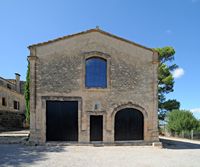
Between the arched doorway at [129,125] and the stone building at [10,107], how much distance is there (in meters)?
16.8

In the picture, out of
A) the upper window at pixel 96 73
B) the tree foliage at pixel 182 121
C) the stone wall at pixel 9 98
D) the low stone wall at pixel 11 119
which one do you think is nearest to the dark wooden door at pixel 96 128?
the upper window at pixel 96 73

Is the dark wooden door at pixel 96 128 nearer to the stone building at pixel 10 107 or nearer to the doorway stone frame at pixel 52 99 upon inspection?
the doorway stone frame at pixel 52 99

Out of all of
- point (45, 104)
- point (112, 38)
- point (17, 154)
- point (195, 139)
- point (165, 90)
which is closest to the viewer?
point (17, 154)

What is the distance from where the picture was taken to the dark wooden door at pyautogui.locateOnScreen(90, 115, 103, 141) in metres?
15.7

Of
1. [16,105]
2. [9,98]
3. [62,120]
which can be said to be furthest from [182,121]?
[16,105]

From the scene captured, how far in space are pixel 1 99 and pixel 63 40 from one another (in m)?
16.0

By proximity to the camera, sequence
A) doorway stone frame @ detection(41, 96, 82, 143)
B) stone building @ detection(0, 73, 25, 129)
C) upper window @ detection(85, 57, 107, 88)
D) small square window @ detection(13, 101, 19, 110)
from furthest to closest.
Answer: small square window @ detection(13, 101, 19, 110)
stone building @ detection(0, 73, 25, 129)
upper window @ detection(85, 57, 107, 88)
doorway stone frame @ detection(41, 96, 82, 143)

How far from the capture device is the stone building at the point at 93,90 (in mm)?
15555

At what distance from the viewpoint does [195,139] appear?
23.2 metres

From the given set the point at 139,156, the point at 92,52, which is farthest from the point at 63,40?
the point at 139,156

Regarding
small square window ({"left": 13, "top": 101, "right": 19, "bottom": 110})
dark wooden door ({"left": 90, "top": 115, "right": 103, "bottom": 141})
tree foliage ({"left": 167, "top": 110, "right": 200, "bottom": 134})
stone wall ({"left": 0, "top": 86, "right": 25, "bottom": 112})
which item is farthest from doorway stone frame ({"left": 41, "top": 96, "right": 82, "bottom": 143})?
small square window ({"left": 13, "top": 101, "right": 19, "bottom": 110})

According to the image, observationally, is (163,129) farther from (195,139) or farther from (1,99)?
(1,99)

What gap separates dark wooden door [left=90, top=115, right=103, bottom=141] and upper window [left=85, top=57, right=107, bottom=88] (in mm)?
2225

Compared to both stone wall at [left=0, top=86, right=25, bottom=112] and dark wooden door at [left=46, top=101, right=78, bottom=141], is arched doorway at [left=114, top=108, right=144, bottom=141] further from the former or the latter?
stone wall at [left=0, top=86, right=25, bottom=112]
